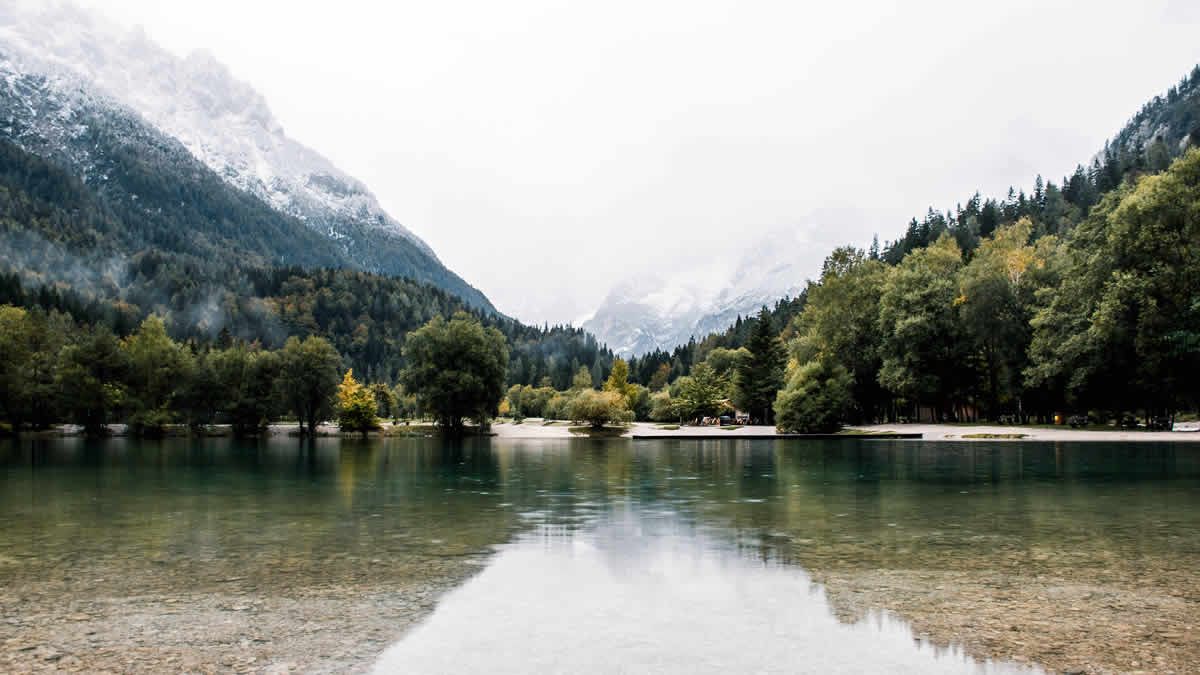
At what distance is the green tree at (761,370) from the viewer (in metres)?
102

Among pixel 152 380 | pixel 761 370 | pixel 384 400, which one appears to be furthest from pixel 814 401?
pixel 384 400

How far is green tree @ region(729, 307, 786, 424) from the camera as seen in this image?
102 meters

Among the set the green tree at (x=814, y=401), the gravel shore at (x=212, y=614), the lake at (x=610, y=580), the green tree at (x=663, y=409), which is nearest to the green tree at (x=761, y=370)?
the green tree at (x=814, y=401)

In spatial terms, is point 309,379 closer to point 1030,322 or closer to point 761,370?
point 761,370

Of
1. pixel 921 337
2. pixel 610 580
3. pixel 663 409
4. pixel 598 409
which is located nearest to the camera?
pixel 610 580

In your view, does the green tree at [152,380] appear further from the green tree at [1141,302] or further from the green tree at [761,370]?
the green tree at [1141,302]

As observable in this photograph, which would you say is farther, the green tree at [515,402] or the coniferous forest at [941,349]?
the green tree at [515,402]

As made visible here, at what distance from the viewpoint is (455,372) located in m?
89.5

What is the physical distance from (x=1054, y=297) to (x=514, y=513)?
219 feet

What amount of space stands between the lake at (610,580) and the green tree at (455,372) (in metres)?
63.6

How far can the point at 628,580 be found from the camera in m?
11.6

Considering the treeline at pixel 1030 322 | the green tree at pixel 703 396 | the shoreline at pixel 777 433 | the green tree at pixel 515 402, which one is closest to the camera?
the treeline at pixel 1030 322

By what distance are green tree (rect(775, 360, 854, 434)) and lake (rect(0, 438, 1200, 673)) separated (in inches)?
2084

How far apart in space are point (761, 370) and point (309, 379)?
191ft
